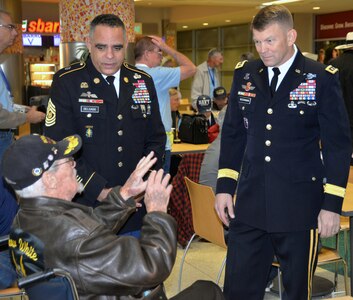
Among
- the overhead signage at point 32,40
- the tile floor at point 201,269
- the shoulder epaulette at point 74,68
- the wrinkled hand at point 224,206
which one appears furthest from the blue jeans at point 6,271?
the overhead signage at point 32,40

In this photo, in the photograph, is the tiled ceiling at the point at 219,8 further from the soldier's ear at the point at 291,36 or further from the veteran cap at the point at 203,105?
the soldier's ear at the point at 291,36

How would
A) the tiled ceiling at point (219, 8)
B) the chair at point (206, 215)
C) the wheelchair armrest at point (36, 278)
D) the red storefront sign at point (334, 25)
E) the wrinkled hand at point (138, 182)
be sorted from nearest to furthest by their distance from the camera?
the wheelchair armrest at point (36, 278)
the wrinkled hand at point (138, 182)
the chair at point (206, 215)
the tiled ceiling at point (219, 8)
the red storefront sign at point (334, 25)

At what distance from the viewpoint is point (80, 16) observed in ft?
17.2

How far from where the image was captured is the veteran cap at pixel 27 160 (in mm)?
1883

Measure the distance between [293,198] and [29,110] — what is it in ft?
8.79

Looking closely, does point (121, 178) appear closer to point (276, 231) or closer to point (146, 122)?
point (146, 122)

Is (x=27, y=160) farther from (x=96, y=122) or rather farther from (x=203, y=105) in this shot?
(x=203, y=105)

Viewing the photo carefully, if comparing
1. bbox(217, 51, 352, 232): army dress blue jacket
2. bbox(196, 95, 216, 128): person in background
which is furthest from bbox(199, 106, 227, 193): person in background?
bbox(196, 95, 216, 128): person in background

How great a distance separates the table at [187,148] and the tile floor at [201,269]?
2.79ft

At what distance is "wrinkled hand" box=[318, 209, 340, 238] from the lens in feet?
8.34

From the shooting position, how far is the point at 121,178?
9.68 ft

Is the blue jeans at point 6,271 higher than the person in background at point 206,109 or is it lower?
lower

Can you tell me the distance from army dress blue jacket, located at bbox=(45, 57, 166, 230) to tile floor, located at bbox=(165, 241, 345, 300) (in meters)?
1.52

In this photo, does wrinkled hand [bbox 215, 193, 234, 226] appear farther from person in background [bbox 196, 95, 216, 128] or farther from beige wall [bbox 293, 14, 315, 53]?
beige wall [bbox 293, 14, 315, 53]
